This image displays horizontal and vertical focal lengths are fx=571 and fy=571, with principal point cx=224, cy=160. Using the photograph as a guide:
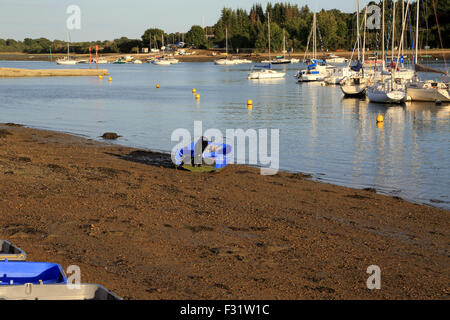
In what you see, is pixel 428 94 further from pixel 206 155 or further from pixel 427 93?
pixel 206 155

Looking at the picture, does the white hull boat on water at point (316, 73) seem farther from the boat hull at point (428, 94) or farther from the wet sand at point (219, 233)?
the wet sand at point (219, 233)

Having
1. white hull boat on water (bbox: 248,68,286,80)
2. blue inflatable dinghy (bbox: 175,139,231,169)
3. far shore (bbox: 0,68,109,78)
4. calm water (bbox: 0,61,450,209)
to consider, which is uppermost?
far shore (bbox: 0,68,109,78)

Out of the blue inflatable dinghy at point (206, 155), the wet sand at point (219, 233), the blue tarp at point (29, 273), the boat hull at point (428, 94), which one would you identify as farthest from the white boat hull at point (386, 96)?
the blue tarp at point (29, 273)

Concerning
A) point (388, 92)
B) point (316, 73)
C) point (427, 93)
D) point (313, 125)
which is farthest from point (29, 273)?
point (316, 73)

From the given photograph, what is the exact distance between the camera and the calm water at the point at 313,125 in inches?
811

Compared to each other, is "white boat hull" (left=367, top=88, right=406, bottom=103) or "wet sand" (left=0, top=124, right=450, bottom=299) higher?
"white boat hull" (left=367, top=88, right=406, bottom=103)

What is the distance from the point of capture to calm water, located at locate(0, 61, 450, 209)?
67.6ft

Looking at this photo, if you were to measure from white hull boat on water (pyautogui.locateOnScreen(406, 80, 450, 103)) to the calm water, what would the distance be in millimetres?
893

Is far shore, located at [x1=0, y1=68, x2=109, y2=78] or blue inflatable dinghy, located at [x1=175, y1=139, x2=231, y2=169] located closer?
blue inflatable dinghy, located at [x1=175, y1=139, x2=231, y2=169]

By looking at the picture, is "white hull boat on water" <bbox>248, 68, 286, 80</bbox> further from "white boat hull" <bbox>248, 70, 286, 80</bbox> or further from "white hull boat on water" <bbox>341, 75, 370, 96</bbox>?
"white hull boat on water" <bbox>341, 75, 370, 96</bbox>

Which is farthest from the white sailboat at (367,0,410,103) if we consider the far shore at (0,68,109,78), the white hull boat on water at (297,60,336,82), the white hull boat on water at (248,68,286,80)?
the far shore at (0,68,109,78)

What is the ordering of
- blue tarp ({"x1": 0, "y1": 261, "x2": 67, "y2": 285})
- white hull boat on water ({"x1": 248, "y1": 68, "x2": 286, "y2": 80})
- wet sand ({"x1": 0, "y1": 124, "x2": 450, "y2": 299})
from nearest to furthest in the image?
blue tarp ({"x1": 0, "y1": 261, "x2": 67, "y2": 285}) → wet sand ({"x1": 0, "y1": 124, "x2": 450, "y2": 299}) → white hull boat on water ({"x1": 248, "y1": 68, "x2": 286, "y2": 80})

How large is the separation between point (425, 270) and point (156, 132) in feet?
79.3

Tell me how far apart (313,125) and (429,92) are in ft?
51.7
